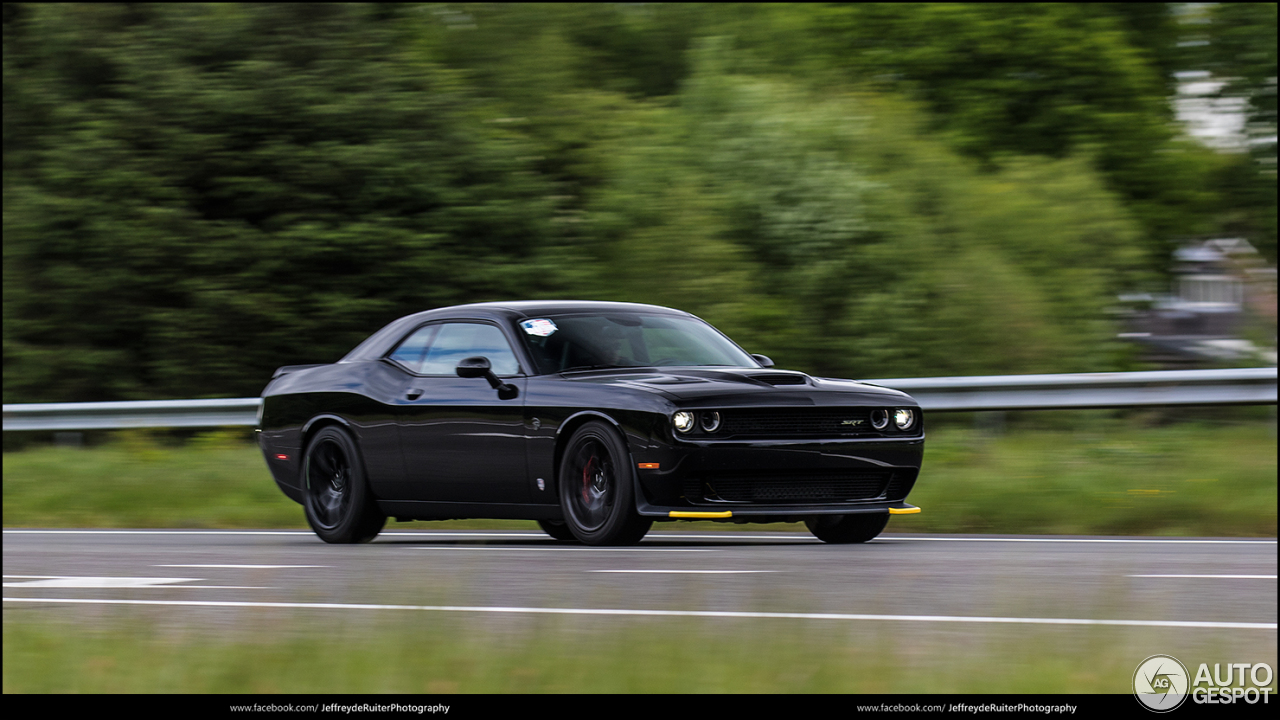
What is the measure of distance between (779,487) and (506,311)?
7.26 feet

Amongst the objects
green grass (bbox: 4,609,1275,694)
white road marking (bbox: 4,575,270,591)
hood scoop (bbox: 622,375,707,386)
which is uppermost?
green grass (bbox: 4,609,1275,694)

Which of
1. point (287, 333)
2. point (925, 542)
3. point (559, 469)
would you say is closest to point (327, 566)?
point (559, 469)

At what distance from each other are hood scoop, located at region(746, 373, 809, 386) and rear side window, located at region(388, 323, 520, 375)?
1.45 m

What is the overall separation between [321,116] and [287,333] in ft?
Result: 10.1

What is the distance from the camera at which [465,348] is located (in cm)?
1105

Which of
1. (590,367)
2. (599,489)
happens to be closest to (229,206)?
(590,367)

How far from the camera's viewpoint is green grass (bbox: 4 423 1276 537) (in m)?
12.1

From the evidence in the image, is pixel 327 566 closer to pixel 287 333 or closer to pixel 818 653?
pixel 818 653

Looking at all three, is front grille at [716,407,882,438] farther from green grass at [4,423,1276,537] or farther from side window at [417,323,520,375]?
green grass at [4,423,1276,537]

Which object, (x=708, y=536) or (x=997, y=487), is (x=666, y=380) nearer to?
(x=708, y=536)

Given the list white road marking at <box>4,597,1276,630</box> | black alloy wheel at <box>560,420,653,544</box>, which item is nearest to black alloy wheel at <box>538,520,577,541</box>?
black alloy wheel at <box>560,420,653,544</box>

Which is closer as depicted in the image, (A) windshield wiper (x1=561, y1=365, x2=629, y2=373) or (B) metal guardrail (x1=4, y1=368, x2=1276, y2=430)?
(A) windshield wiper (x1=561, y1=365, x2=629, y2=373)

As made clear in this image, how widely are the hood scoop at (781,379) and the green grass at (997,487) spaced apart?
95.2 inches

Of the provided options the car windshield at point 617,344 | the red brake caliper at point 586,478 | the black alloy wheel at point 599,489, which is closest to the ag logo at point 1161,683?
the black alloy wheel at point 599,489
